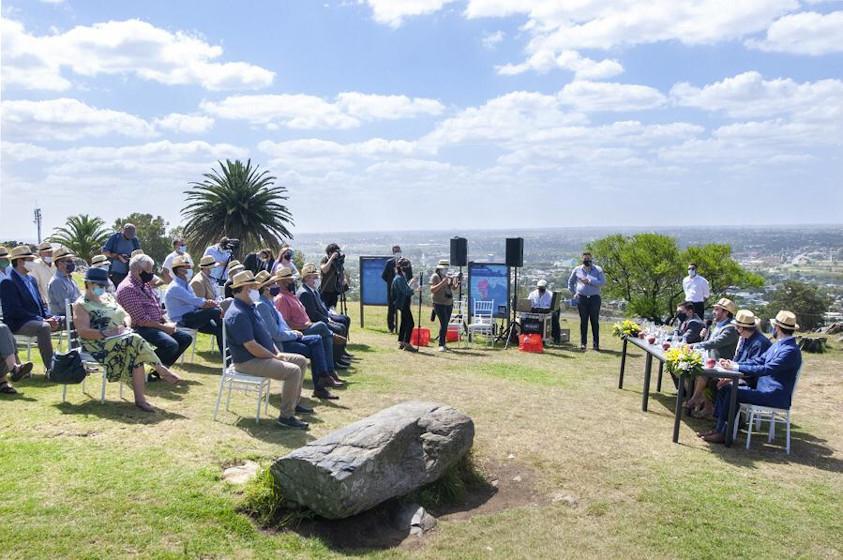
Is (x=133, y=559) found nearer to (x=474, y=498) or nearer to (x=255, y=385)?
Answer: (x=474, y=498)

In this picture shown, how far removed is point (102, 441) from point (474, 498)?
3172 mm

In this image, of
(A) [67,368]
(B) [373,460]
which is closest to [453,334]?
(A) [67,368]

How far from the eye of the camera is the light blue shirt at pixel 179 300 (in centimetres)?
896

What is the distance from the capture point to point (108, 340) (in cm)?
652

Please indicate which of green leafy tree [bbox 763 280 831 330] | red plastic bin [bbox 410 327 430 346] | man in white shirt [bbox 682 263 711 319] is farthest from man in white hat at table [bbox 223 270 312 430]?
green leafy tree [bbox 763 280 831 330]

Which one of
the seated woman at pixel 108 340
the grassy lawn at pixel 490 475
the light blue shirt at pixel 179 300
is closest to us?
the grassy lawn at pixel 490 475

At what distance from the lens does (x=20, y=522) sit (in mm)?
4164

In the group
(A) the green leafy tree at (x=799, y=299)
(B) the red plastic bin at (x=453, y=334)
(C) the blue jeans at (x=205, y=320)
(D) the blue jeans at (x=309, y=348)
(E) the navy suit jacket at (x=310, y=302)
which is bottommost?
(A) the green leafy tree at (x=799, y=299)

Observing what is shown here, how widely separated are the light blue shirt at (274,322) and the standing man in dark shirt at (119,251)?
443 centimetres

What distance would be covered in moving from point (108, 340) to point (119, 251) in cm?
518

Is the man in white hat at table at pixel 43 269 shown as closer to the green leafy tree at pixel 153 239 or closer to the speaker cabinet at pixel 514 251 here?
the speaker cabinet at pixel 514 251

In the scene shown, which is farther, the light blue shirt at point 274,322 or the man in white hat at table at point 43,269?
the man in white hat at table at point 43,269

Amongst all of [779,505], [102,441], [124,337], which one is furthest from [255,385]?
[779,505]

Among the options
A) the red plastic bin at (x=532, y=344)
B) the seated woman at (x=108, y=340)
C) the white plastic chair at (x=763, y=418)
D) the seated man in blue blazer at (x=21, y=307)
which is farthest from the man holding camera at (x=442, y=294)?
the seated man in blue blazer at (x=21, y=307)
